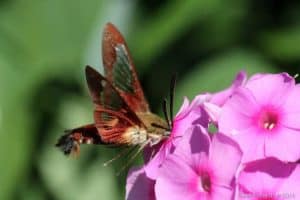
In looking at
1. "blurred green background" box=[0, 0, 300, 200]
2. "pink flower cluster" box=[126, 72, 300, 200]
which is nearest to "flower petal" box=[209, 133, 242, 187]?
"pink flower cluster" box=[126, 72, 300, 200]

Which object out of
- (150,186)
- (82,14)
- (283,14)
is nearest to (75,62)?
(82,14)

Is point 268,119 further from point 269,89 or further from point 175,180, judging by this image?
point 175,180

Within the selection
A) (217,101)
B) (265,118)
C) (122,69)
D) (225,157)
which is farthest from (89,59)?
(225,157)

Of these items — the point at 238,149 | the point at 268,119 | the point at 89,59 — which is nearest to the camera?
the point at 238,149

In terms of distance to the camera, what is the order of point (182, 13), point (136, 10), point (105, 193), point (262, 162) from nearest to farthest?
point (262, 162) → point (105, 193) → point (182, 13) → point (136, 10)

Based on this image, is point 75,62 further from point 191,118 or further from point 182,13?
point 191,118

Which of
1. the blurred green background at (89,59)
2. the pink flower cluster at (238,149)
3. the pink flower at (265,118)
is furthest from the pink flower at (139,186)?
the blurred green background at (89,59)
